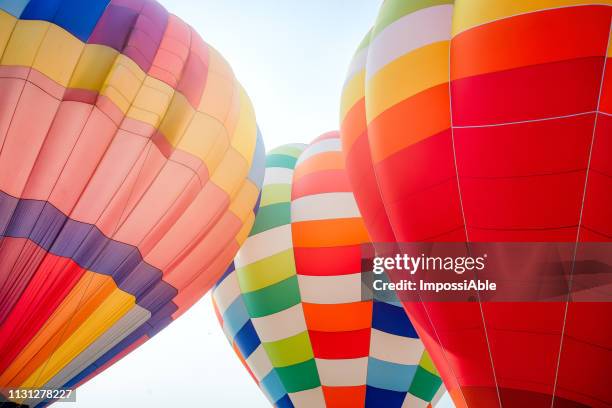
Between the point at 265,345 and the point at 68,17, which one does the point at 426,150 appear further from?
the point at 265,345

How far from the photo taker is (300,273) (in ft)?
18.0

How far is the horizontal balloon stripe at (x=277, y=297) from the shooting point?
545cm

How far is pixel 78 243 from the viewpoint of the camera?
3.79 meters

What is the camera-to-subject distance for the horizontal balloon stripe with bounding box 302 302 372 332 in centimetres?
526

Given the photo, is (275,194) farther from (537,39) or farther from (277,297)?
(537,39)

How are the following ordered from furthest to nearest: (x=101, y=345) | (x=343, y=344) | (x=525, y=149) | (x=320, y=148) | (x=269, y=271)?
1. (x=320, y=148)
2. (x=269, y=271)
3. (x=343, y=344)
4. (x=101, y=345)
5. (x=525, y=149)

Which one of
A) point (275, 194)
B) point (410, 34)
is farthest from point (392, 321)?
point (410, 34)

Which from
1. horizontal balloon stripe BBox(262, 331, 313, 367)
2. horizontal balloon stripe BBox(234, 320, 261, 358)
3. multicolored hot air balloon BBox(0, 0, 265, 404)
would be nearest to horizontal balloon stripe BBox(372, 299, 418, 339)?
horizontal balloon stripe BBox(262, 331, 313, 367)

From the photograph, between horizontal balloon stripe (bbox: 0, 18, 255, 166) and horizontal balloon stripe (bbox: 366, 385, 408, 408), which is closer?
horizontal balloon stripe (bbox: 0, 18, 255, 166)

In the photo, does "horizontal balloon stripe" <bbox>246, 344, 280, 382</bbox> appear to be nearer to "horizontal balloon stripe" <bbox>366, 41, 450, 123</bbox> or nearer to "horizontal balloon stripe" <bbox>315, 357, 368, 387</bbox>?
"horizontal balloon stripe" <bbox>315, 357, 368, 387</bbox>

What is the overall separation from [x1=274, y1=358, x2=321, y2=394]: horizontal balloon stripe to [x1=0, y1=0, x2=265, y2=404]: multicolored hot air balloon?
162 cm

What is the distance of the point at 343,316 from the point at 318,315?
293 mm

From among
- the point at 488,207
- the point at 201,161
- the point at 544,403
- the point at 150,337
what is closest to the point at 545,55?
the point at 488,207

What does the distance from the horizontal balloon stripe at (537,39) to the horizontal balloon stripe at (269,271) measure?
10.4 feet
